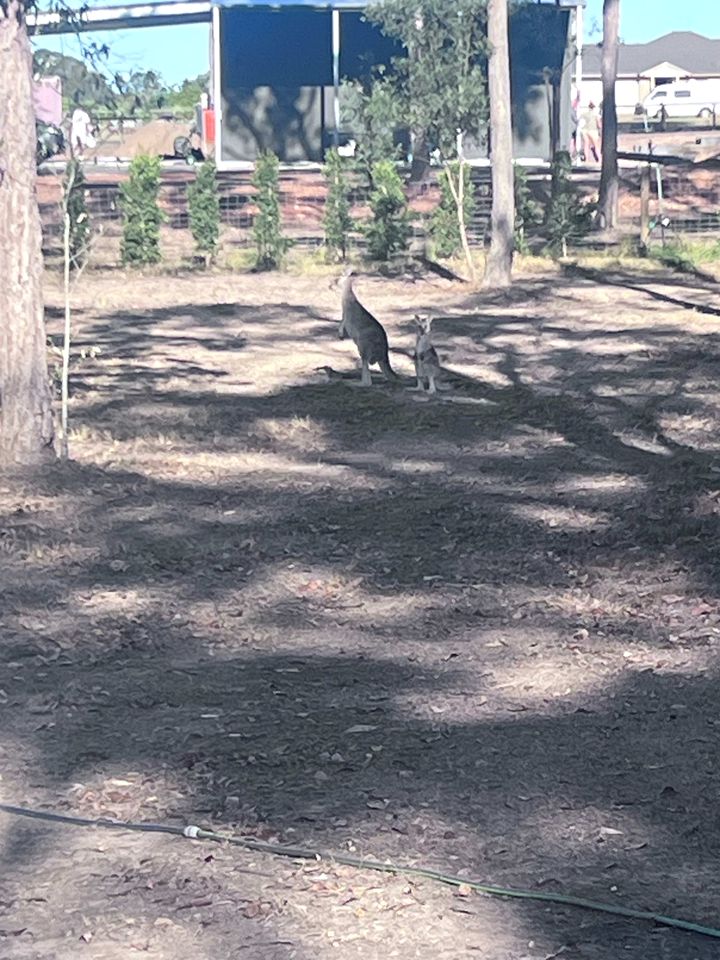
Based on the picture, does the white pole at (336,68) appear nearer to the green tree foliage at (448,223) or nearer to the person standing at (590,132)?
the person standing at (590,132)

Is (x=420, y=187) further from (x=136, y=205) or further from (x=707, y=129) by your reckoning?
(x=707, y=129)

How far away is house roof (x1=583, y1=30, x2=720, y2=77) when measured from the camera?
319 ft

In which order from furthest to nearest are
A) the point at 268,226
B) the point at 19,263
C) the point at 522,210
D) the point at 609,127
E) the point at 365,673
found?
the point at 609,127, the point at 522,210, the point at 268,226, the point at 19,263, the point at 365,673

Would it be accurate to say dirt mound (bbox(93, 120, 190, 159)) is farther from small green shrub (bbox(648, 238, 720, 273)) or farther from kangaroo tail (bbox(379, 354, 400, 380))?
kangaroo tail (bbox(379, 354, 400, 380))

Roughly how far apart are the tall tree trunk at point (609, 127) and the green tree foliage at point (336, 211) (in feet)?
18.2

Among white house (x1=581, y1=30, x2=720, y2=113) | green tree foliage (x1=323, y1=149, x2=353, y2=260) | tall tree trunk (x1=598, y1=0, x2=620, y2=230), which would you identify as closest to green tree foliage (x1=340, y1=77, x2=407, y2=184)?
green tree foliage (x1=323, y1=149, x2=353, y2=260)

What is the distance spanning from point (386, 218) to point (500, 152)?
3.74m

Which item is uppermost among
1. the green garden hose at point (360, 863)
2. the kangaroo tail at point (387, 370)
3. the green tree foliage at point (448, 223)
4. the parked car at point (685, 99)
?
the parked car at point (685, 99)

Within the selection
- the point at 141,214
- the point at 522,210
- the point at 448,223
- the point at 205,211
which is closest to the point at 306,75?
the point at 522,210

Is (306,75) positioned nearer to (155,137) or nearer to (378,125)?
(155,137)

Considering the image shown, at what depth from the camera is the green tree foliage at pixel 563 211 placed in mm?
29609

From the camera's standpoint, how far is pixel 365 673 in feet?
23.4

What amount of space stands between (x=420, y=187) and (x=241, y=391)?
68.6ft

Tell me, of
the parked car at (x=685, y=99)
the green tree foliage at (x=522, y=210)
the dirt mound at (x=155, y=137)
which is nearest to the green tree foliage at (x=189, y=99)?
the dirt mound at (x=155, y=137)
